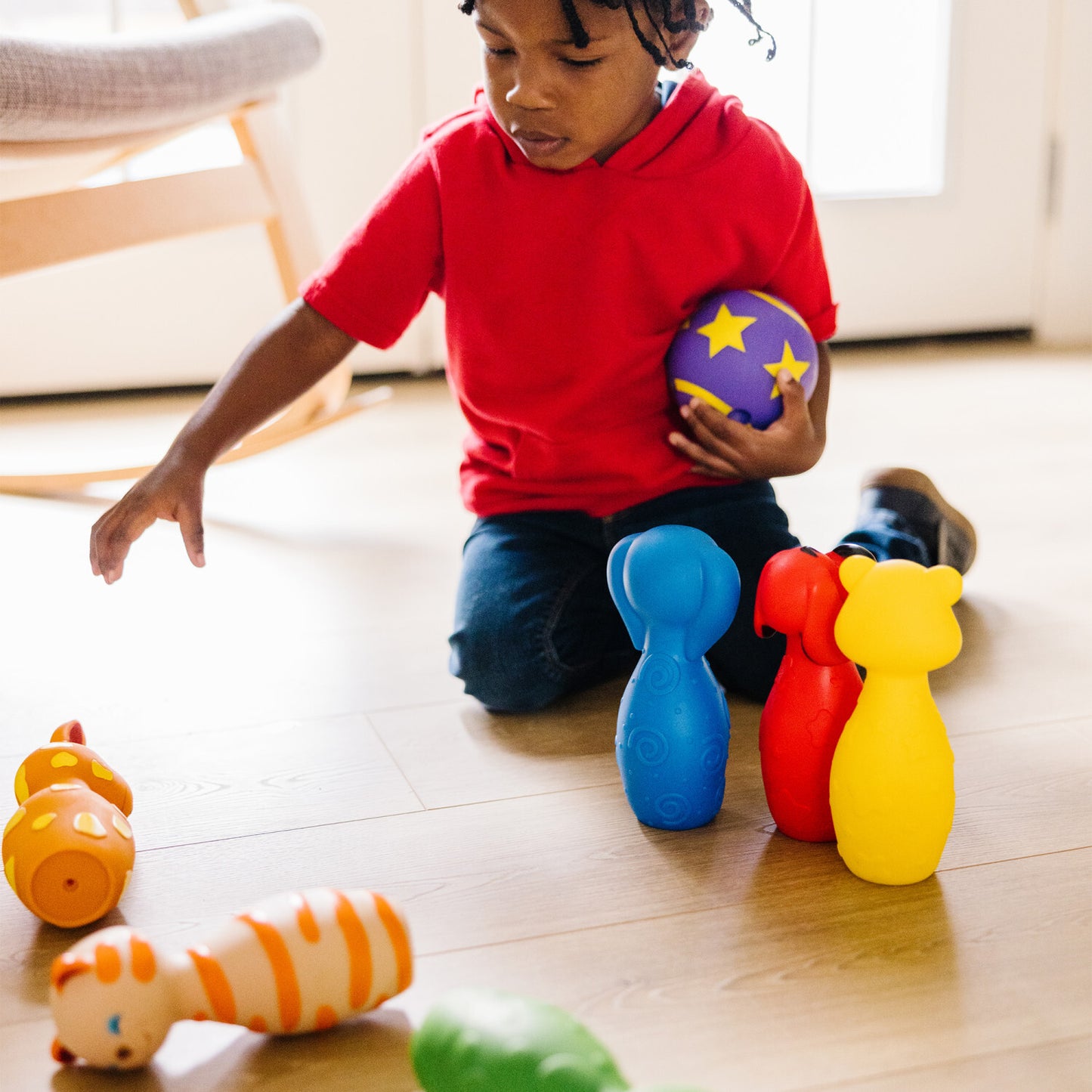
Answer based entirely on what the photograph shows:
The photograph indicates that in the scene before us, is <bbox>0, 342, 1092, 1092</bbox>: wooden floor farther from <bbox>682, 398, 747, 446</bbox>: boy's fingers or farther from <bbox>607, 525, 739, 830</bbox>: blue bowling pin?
<bbox>682, 398, 747, 446</bbox>: boy's fingers

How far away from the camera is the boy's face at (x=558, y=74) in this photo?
0.83 meters

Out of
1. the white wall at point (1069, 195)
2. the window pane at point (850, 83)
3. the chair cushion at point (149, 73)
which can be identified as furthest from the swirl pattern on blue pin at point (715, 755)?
the white wall at point (1069, 195)

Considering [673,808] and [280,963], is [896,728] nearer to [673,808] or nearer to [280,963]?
[673,808]

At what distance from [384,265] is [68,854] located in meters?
0.46

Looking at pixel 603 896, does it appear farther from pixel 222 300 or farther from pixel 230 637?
pixel 222 300

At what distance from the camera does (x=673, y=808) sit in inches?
→ 30.3

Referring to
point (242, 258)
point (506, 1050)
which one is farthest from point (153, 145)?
point (506, 1050)

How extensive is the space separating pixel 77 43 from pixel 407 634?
0.59m

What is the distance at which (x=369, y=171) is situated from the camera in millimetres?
2006

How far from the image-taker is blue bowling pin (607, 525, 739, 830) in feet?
2.41

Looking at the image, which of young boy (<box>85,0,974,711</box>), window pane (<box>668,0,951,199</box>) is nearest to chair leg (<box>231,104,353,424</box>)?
young boy (<box>85,0,974,711</box>)

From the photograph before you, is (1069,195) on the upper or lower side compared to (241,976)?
lower

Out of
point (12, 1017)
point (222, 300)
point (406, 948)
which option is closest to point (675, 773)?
point (406, 948)

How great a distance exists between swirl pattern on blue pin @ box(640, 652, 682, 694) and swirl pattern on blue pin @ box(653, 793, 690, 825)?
0.06 meters
